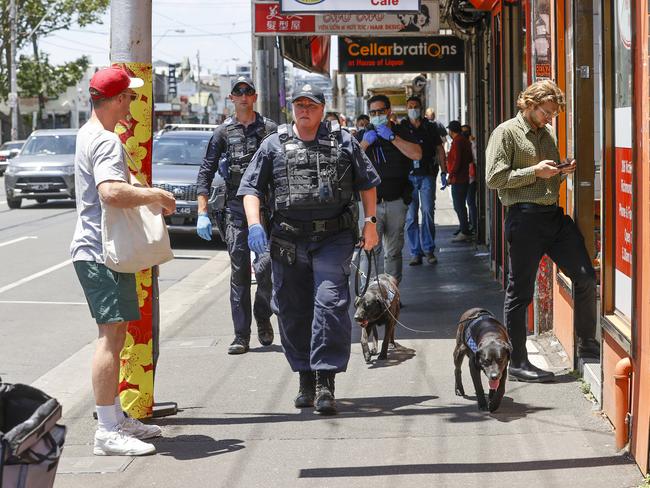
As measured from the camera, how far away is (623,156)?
564 cm

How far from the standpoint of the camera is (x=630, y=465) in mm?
5418

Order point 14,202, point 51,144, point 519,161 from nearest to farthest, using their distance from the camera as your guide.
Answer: point 519,161
point 14,202
point 51,144

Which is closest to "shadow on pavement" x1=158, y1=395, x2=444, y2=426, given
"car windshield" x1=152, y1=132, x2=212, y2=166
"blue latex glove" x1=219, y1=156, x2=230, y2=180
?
"blue latex glove" x1=219, y1=156, x2=230, y2=180

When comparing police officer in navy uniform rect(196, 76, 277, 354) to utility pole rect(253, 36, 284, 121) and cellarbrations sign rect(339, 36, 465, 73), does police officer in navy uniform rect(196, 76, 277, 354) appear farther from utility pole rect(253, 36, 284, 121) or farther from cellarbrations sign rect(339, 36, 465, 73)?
cellarbrations sign rect(339, 36, 465, 73)

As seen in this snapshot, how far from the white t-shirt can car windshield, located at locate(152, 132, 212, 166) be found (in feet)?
42.2

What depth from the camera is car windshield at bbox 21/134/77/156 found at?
27234 mm

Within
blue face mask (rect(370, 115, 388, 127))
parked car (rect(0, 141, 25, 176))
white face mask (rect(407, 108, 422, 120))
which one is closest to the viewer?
blue face mask (rect(370, 115, 388, 127))

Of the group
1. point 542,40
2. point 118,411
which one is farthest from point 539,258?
point 118,411

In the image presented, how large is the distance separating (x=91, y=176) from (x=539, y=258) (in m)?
2.92

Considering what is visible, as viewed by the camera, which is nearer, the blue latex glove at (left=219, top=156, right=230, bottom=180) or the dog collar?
the dog collar

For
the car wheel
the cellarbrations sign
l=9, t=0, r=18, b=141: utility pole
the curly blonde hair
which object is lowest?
the car wheel

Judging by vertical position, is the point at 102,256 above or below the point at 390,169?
below

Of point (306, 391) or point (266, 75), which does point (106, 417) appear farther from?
point (266, 75)

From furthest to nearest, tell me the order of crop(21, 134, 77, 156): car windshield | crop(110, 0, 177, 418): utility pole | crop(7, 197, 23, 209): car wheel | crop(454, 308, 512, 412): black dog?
1. crop(21, 134, 77, 156): car windshield
2. crop(7, 197, 23, 209): car wheel
3. crop(110, 0, 177, 418): utility pole
4. crop(454, 308, 512, 412): black dog
